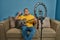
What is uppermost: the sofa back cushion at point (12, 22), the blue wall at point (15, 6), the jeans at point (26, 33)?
the blue wall at point (15, 6)

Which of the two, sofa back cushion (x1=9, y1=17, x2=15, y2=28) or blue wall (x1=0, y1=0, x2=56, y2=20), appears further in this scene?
blue wall (x1=0, y1=0, x2=56, y2=20)

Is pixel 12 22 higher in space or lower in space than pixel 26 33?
higher

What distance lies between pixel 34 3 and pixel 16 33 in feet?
4.14

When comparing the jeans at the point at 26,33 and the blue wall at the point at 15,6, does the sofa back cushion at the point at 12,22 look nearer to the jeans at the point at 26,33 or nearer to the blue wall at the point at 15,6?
the blue wall at the point at 15,6

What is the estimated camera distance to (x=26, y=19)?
3717 mm

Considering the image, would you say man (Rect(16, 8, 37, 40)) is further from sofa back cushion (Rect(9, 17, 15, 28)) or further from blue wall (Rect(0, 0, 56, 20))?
blue wall (Rect(0, 0, 56, 20))

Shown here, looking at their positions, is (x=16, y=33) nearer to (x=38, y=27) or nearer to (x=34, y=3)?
(x=38, y=27)

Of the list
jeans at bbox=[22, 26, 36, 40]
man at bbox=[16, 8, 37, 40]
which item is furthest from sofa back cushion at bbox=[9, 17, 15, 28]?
jeans at bbox=[22, 26, 36, 40]

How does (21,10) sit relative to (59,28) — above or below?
above

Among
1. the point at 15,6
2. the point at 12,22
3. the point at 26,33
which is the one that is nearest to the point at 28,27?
the point at 26,33

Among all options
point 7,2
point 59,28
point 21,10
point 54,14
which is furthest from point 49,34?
point 7,2

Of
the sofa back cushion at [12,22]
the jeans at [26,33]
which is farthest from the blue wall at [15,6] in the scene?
the jeans at [26,33]

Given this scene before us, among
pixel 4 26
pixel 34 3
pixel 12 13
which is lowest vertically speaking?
pixel 4 26

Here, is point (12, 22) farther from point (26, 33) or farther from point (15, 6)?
point (26, 33)
